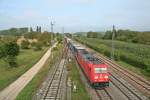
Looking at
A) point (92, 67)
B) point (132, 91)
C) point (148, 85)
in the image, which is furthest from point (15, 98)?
point (148, 85)

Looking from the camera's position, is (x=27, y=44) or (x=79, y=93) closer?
(x=79, y=93)

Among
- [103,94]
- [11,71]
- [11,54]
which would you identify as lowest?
[11,71]

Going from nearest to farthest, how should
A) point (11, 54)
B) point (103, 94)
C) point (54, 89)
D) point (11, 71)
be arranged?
point (103, 94) < point (54, 89) < point (11, 71) < point (11, 54)

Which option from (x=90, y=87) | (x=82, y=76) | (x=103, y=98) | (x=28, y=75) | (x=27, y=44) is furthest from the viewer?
(x=27, y=44)

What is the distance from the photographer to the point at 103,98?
2419 cm

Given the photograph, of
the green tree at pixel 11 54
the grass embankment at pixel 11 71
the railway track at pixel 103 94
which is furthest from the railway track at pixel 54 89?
the green tree at pixel 11 54

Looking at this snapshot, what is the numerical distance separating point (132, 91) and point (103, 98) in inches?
186

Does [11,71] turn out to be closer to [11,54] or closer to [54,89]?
[11,54]

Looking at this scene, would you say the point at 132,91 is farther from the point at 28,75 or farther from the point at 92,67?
the point at 28,75

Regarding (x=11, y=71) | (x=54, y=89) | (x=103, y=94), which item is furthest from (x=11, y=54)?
(x=103, y=94)

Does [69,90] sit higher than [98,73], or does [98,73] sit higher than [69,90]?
[98,73]

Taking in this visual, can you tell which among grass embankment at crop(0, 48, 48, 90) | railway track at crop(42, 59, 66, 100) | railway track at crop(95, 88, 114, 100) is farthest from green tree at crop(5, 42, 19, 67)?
railway track at crop(95, 88, 114, 100)

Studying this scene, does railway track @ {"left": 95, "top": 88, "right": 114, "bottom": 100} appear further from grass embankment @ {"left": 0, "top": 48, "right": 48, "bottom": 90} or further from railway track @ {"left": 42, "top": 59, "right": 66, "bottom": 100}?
grass embankment @ {"left": 0, "top": 48, "right": 48, "bottom": 90}

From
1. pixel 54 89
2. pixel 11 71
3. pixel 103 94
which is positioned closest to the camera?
pixel 103 94
